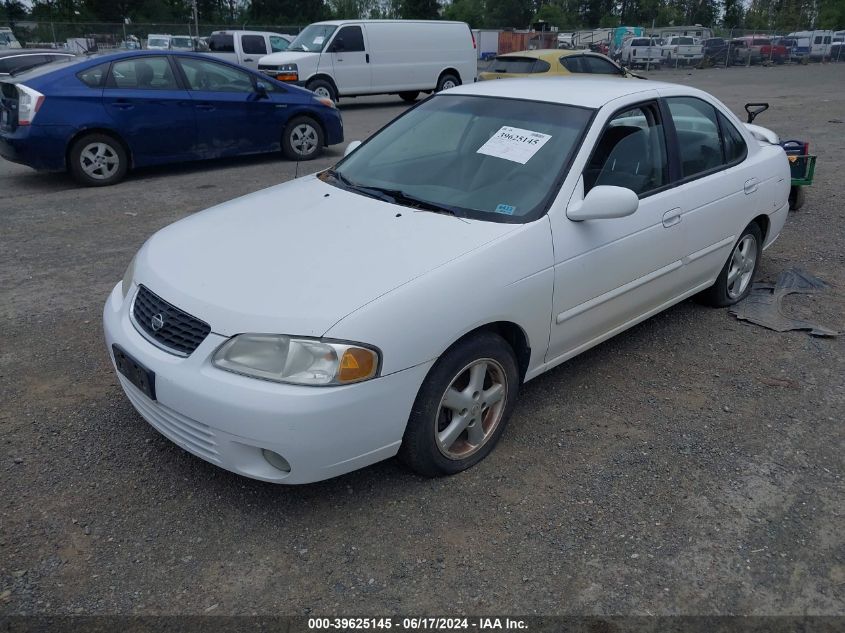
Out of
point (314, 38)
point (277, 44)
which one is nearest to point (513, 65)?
point (314, 38)

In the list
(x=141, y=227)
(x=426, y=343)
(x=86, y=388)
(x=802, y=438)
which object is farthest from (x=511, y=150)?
(x=141, y=227)

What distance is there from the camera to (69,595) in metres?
2.52

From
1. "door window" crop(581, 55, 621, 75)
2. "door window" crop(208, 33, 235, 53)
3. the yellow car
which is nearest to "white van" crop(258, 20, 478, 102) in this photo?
the yellow car

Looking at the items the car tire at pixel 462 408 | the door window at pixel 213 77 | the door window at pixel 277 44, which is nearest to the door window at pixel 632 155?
the car tire at pixel 462 408

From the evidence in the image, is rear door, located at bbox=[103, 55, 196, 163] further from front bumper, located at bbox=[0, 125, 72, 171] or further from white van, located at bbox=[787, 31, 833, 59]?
white van, located at bbox=[787, 31, 833, 59]

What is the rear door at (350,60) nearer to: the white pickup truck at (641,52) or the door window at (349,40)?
the door window at (349,40)

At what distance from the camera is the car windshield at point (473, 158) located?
3.45 m

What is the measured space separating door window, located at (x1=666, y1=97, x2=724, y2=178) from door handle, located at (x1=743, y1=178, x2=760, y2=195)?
27 cm

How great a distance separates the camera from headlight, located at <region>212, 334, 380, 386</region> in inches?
103

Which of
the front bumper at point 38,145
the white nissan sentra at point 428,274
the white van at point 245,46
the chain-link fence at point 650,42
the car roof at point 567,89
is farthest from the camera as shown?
the chain-link fence at point 650,42

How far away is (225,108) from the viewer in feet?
30.2

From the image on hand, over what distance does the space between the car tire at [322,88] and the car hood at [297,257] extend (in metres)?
12.9

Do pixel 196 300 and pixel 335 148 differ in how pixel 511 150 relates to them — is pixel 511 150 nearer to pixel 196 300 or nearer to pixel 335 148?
pixel 196 300

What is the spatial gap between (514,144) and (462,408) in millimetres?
1460
